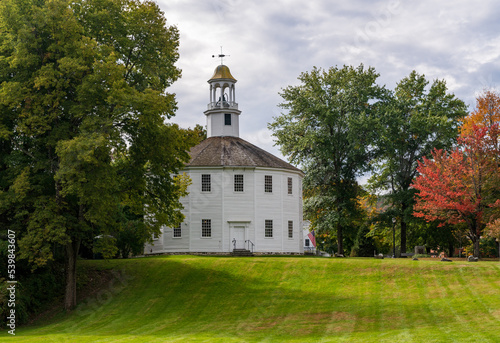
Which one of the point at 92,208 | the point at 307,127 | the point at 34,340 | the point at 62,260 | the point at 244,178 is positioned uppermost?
the point at 307,127

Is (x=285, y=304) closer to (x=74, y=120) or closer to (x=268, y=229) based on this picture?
(x=74, y=120)

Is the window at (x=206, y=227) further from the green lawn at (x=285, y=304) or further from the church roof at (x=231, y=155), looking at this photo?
the green lawn at (x=285, y=304)

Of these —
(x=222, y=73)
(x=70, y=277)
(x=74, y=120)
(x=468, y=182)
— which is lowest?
(x=70, y=277)

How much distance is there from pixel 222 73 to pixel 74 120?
2551cm

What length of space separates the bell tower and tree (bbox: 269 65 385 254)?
4.48 metres

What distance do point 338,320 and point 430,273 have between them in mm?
8955

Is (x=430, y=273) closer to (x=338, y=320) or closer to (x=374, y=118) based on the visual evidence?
(x=338, y=320)

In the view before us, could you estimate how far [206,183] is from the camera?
46.6 m

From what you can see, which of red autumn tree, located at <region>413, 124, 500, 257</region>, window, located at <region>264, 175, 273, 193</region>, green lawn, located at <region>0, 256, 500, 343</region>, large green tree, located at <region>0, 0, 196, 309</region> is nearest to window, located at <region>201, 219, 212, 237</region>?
window, located at <region>264, 175, 273, 193</region>

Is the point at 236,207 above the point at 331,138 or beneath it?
beneath

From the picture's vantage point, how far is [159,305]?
92.6 feet

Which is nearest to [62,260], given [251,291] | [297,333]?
[251,291]

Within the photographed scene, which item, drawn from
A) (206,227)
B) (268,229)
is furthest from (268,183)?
(206,227)

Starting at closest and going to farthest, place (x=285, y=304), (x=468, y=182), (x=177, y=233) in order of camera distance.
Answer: (x=285, y=304) → (x=468, y=182) → (x=177, y=233)
